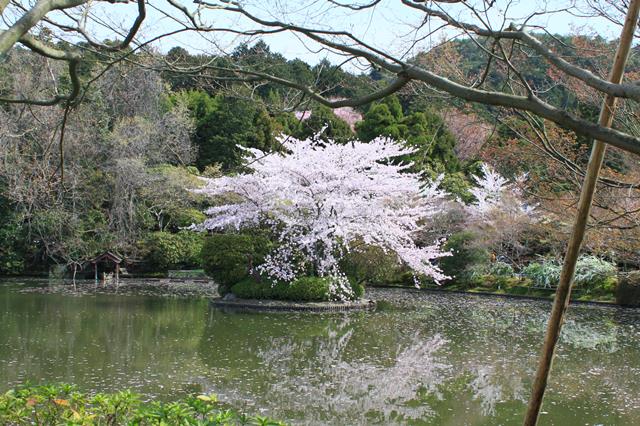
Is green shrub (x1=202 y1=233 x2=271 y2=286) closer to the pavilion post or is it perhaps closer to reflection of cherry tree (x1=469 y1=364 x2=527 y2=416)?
reflection of cherry tree (x1=469 y1=364 x2=527 y2=416)

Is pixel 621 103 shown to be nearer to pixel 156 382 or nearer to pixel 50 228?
pixel 156 382

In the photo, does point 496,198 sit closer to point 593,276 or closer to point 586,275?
point 593,276

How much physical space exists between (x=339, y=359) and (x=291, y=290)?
567 cm

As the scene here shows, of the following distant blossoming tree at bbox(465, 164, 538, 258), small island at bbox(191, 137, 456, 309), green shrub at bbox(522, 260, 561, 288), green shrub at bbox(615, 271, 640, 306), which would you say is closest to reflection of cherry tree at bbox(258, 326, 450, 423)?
small island at bbox(191, 137, 456, 309)

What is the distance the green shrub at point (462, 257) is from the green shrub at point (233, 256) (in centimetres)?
705

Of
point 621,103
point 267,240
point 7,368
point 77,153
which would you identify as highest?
point 77,153

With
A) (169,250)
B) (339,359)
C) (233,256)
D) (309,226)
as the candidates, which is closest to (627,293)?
(309,226)

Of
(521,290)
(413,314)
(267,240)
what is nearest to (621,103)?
(413,314)

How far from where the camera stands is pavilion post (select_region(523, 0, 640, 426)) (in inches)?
104

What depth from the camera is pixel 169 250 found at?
73.3 feet

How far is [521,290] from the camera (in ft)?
63.2

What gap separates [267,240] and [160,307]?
9.39ft

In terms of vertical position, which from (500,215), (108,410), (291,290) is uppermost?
(500,215)

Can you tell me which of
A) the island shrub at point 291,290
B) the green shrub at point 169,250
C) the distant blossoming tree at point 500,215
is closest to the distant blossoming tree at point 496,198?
the distant blossoming tree at point 500,215
